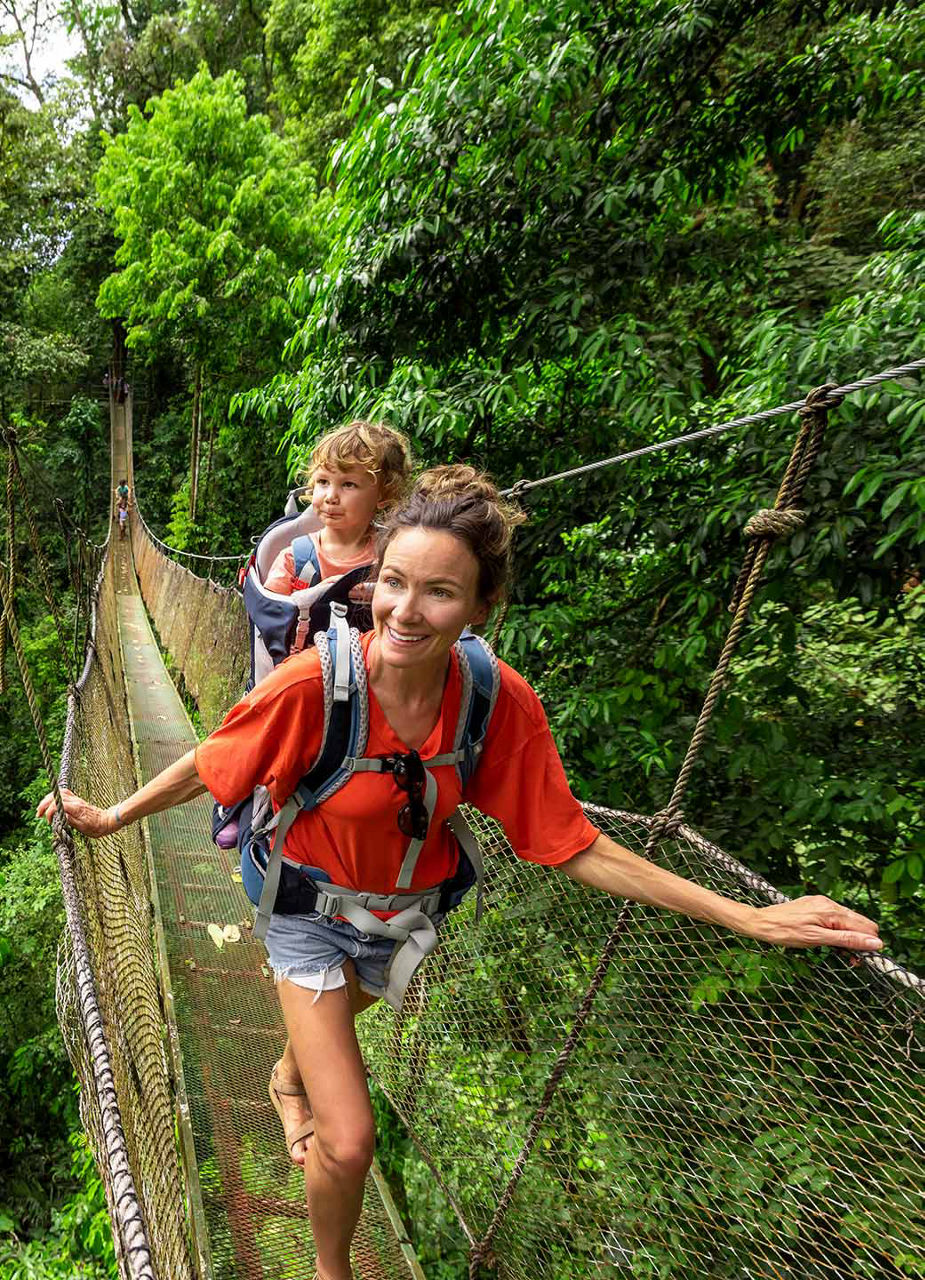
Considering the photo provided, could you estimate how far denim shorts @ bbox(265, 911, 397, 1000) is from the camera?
0.99 m

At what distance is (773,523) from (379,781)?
536 millimetres

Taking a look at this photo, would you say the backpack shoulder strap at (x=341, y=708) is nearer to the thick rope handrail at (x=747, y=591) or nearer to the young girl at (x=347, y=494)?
the thick rope handrail at (x=747, y=591)

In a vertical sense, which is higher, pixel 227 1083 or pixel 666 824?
pixel 666 824

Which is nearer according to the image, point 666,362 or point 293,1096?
point 293,1096

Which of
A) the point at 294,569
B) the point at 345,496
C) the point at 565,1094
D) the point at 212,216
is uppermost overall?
the point at 212,216

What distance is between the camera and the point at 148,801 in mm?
1022

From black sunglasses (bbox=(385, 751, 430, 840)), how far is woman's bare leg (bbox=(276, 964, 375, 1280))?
25 cm

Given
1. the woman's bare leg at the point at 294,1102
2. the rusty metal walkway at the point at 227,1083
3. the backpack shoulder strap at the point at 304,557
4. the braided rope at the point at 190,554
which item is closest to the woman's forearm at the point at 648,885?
the woman's bare leg at the point at 294,1102

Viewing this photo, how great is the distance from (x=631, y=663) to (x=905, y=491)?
0.75 m

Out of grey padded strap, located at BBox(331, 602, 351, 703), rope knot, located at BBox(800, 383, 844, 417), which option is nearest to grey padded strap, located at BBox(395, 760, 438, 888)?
grey padded strap, located at BBox(331, 602, 351, 703)

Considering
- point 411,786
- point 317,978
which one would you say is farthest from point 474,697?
point 317,978

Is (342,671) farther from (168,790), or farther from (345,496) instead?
(345,496)

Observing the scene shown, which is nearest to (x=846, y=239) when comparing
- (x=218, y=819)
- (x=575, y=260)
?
(x=575, y=260)

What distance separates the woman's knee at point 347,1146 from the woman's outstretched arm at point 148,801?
1.38 ft
